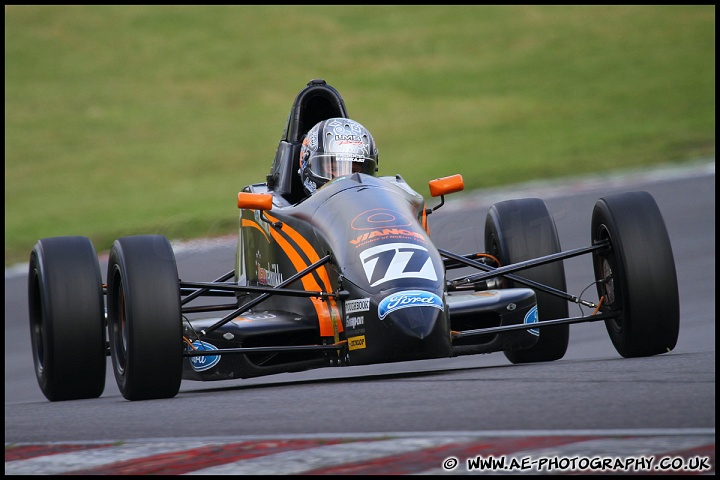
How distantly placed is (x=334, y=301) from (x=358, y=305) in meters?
0.47

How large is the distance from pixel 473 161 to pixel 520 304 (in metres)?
15.7

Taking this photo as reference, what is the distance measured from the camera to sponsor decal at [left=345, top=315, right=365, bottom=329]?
630 centimetres

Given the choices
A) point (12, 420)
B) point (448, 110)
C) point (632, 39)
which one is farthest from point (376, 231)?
point (632, 39)

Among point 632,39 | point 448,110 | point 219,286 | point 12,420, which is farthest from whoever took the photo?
point 632,39

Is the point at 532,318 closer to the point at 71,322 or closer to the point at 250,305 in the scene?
the point at 250,305

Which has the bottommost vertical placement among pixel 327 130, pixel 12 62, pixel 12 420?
pixel 12 420

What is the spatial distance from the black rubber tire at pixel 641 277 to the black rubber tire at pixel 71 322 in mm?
2931

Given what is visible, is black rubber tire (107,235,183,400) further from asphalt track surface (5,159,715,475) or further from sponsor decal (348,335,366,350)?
sponsor decal (348,335,366,350)

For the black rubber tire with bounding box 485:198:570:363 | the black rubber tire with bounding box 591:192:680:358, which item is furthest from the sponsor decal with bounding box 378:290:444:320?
the black rubber tire with bounding box 485:198:570:363

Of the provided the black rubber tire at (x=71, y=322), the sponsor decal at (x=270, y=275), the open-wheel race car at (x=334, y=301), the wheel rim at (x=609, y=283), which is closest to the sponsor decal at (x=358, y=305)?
the open-wheel race car at (x=334, y=301)

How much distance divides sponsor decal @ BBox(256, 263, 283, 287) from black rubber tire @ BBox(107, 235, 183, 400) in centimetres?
117

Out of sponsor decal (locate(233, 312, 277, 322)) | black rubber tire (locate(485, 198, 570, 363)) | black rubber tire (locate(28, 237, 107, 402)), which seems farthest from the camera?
black rubber tire (locate(485, 198, 570, 363))

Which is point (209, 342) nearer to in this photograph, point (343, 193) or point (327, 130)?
point (343, 193)

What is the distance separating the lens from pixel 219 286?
6574mm
